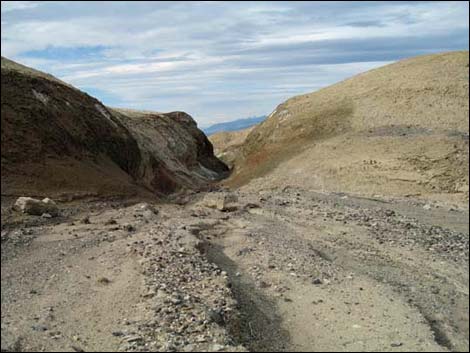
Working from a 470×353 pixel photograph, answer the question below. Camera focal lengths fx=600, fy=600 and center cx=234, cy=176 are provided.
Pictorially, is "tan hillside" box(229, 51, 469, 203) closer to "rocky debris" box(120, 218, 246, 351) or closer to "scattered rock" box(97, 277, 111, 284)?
"rocky debris" box(120, 218, 246, 351)

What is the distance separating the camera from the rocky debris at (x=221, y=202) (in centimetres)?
1373

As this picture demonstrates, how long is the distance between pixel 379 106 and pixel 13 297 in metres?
19.8

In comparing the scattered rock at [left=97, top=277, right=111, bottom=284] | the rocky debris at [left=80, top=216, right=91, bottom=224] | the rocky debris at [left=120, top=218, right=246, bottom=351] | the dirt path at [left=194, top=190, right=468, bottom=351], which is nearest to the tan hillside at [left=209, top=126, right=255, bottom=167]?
the dirt path at [left=194, top=190, right=468, bottom=351]

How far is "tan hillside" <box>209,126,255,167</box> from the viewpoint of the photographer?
35.9 meters

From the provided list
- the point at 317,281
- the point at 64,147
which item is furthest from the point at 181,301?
the point at 64,147

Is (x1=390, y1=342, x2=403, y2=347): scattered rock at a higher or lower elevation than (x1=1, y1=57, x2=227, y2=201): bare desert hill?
lower

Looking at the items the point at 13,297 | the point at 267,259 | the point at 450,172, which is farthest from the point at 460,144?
the point at 13,297

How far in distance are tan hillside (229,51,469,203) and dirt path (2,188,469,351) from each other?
531cm

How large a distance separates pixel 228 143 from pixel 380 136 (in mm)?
23071

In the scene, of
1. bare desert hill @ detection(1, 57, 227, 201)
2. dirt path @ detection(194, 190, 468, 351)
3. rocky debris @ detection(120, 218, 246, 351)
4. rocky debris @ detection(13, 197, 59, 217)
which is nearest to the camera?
rocky debris @ detection(120, 218, 246, 351)

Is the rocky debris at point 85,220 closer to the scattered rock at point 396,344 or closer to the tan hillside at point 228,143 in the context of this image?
the scattered rock at point 396,344

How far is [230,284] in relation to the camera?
772cm

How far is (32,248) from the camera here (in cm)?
734

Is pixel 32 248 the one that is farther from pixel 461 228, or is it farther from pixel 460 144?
pixel 460 144
